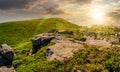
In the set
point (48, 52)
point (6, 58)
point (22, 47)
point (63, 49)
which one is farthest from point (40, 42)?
point (22, 47)

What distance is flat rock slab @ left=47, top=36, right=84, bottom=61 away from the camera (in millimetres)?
53922

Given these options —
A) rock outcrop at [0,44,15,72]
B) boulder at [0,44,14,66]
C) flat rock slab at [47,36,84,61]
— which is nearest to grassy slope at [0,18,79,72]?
rock outcrop at [0,44,15,72]

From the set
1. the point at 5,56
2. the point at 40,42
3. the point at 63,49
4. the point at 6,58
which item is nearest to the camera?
the point at 5,56

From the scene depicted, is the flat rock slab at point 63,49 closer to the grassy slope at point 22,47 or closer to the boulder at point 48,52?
the boulder at point 48,52

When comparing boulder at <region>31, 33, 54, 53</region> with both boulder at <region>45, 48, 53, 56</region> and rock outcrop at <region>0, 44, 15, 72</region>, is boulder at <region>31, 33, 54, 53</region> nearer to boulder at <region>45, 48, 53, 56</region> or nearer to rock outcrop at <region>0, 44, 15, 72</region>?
boulder at <region>45, 48, 53, 56</region>

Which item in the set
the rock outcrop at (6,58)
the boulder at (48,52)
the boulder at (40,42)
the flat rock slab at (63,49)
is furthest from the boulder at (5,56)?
the boulder at (40,42)

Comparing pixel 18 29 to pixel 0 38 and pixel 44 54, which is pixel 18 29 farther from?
pixel 44 54

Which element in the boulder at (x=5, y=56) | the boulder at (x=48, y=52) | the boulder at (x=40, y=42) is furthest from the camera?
the boulder at (x=40, y=42)

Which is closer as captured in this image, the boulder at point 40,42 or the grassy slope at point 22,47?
the grassy slope at point 22,47

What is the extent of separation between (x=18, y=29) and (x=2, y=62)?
14516 centimetres

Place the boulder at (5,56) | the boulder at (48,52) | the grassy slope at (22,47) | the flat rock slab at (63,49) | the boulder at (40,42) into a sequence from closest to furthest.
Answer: the grassy slope at (22,47) < the flat rock slab at (63,49) < the boulder at (5,56) < the boulder at (48,52) < the boulder at (40,42)

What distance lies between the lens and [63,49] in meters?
58.0

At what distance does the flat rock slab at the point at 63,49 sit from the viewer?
53.9 metres

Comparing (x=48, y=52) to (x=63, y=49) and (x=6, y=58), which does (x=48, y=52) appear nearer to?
(x=63, y=49)
